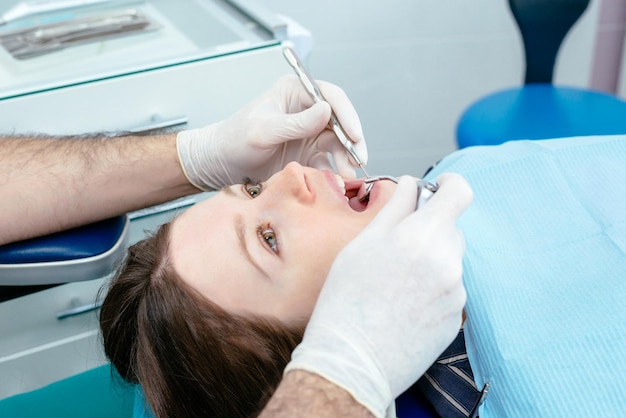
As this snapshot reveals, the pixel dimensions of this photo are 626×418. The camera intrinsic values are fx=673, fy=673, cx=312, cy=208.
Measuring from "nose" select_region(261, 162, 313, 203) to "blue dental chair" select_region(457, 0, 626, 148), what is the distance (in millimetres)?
984

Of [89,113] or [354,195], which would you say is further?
[89,113]

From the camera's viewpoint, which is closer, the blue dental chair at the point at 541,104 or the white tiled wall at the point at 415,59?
the blue dental chair at the point at 541,104

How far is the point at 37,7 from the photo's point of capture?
5.84 ft

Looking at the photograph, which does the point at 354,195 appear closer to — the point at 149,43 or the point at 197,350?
the point at 197,350

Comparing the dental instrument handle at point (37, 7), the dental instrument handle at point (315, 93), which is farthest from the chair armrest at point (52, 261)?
the dental instrument handle at point (37, 7)

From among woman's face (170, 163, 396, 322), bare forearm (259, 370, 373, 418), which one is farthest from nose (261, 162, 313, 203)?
bare forearm (259, 370, 373, 418)

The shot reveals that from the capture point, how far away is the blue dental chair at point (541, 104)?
191cm

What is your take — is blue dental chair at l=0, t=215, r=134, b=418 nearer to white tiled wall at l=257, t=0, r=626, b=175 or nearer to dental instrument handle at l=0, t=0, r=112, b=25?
dental instrument handle at l=0, t=0, r=112, b=25

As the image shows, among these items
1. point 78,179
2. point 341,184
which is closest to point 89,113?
point 78,179

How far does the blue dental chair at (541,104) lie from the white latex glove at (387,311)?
112cm

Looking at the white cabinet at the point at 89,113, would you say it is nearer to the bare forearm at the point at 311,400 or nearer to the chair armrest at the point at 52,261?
the chair armrest at the point at 52,261

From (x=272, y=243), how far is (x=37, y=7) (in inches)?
46.6

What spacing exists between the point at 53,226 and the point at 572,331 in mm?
876

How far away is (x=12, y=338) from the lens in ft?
5.09
